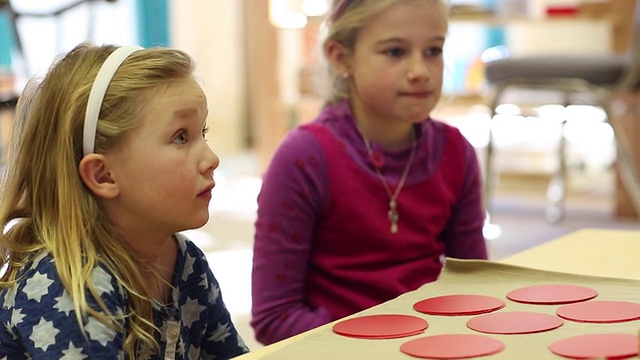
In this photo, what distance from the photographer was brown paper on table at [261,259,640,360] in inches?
30.6

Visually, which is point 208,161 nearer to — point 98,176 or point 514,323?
point 98,176

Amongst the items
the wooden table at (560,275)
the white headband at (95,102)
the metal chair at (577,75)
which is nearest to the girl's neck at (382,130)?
the wooden table at (560,275)

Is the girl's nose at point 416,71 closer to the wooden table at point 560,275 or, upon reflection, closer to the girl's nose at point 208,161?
the wooden table at point 560,275

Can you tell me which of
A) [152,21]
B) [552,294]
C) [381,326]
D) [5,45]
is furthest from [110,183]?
[152,21]

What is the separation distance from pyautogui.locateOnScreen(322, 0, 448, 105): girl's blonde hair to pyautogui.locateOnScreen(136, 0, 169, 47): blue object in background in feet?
11.5

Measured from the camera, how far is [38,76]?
96 cm

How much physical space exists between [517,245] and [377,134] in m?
1.62

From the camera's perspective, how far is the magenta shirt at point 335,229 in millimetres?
1319

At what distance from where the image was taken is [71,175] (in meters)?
0.92

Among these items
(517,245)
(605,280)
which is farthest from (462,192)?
(517,245)

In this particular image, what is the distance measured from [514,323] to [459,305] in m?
0.08

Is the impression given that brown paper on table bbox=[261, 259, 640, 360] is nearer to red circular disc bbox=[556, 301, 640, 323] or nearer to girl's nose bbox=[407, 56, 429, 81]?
red circular disc bbox=[556, 301, 640, 323]

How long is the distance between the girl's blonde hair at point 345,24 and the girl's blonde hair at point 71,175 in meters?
0.49

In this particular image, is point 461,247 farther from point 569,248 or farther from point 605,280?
point 605,280
